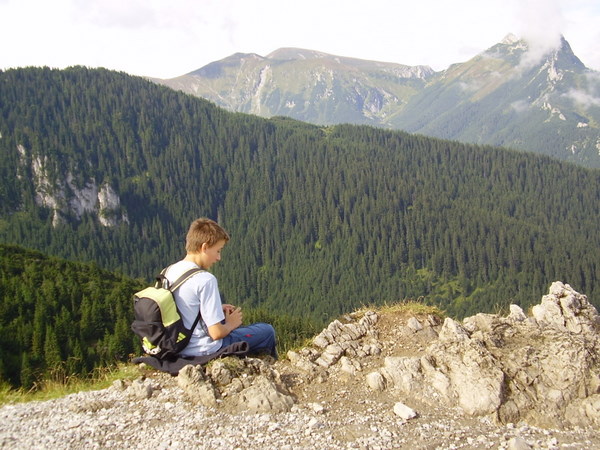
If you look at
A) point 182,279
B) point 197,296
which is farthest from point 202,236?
point 197,296

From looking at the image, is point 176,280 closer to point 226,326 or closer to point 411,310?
point 226,326

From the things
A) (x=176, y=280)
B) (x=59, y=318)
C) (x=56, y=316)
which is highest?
(x=176, y=280)

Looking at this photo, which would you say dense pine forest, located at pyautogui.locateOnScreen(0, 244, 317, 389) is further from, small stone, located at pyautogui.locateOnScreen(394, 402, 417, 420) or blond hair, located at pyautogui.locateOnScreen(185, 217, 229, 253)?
small stone, located at pyautogui.locateOnScreen(394, 402, 417, 420)

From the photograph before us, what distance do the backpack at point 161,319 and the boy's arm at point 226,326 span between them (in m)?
0.54

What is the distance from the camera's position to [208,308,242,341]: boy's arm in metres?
11.4

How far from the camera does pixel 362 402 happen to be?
36.8 feet

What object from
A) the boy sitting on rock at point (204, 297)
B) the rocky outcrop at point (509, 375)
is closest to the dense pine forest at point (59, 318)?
the rocky outcrop at point (509, 375)

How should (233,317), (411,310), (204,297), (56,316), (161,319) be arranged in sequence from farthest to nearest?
1. (56,316)
2. (411,310)
3. (233,317)
4. (204,297)
5. (161,319)

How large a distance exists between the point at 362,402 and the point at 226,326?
3.79m

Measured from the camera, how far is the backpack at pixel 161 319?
11.0m

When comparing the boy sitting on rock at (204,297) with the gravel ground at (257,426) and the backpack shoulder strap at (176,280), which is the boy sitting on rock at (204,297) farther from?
the gravel ground at (257,426)

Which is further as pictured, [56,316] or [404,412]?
[56,316]

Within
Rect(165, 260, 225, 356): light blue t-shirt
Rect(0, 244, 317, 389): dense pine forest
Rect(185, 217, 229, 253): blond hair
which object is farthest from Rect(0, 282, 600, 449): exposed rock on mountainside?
Rect(0, 244, 317, 389): dense pine forest

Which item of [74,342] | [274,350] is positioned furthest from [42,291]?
[274,350]
